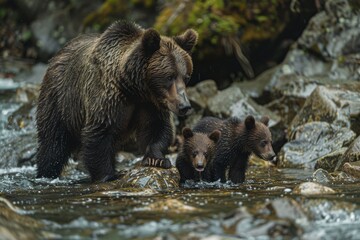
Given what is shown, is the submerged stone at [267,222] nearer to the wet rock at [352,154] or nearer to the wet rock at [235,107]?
the wet rock at [352,154]

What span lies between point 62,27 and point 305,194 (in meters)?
13.7

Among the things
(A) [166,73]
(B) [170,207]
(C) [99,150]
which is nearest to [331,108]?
(A) [166,73]

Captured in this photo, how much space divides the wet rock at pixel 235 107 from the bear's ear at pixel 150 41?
4647 millimetres

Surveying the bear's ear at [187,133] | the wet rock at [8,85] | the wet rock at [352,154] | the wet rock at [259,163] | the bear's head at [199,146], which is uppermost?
the wet rock at [8,85]

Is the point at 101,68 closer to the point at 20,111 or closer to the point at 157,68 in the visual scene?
the point at 157,68

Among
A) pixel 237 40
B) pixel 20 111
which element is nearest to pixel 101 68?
pixel 20 111

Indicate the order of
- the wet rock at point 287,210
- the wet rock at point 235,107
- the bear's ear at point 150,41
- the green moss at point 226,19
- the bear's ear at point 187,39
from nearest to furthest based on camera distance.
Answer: the wet rock at point 287,210 → the bear's ear at point 150,41 → the bear's ear at point 187,39 → the wet rock at point 235,107 → the green moss at point 226,19

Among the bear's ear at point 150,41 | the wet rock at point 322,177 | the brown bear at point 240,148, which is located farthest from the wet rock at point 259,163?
the bear's ear at point 150,41

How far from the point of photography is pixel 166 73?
340 inches

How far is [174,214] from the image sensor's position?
6613 millimetres

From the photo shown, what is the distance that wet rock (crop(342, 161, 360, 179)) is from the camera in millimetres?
9391

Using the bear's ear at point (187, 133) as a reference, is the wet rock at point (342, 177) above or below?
below

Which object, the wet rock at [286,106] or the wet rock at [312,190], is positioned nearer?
the wet rock at [312,190]

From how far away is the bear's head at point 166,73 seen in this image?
8.57m
